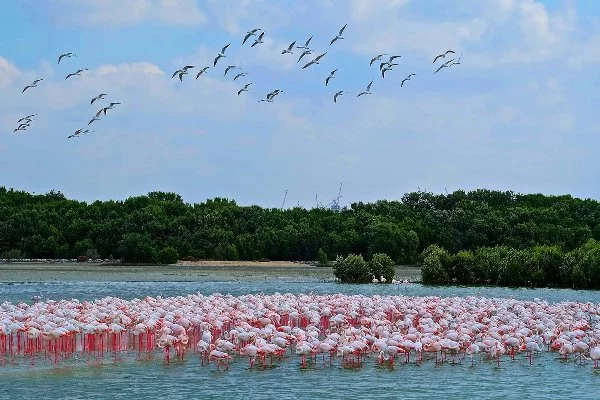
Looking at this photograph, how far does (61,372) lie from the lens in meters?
23.7

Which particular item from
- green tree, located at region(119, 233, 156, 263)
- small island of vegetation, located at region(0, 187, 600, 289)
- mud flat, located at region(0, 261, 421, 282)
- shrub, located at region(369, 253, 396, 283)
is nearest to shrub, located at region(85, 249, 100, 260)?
small island of vegetation, located at region(0, 187, 600, 289)

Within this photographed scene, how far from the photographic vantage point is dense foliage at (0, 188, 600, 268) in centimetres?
8388

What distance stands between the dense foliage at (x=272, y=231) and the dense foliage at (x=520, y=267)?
21.6m

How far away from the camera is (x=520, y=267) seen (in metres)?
57.4

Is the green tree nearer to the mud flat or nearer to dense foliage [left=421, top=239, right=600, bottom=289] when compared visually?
the mud flat

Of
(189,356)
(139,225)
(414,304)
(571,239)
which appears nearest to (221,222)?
(139,225)

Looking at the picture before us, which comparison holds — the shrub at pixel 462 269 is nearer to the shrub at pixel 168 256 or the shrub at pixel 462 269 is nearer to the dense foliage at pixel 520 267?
the dense foliage at pixel 520 267

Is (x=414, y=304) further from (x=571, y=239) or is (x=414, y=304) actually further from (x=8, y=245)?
(x=8, y=245)

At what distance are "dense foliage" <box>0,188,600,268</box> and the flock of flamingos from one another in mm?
51143

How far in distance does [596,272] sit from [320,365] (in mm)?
32185

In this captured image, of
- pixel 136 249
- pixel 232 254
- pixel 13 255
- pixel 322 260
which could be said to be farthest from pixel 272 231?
pixel 13 255

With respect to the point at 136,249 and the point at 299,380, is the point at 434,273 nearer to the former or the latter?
the point at 136,249

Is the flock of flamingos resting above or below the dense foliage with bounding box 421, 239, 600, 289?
below

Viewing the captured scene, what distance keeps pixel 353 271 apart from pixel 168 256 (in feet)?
98.0
